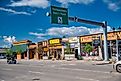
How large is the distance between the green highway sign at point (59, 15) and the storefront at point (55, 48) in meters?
29.4

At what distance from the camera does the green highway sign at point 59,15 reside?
34.4 meters

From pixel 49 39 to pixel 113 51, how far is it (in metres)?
24.3

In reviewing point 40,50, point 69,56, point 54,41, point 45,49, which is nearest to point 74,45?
point 69,56

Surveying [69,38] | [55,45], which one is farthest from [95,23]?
[55,45]

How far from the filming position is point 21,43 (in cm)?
8775

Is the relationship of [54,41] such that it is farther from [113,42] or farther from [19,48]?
[19,48]

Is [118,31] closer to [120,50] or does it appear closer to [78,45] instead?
[120,50]

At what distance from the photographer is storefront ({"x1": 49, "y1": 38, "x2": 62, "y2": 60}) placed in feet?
217

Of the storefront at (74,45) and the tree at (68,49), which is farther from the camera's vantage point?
the tree at (68,49)

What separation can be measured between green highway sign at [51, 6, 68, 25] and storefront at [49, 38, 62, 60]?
29.4 m

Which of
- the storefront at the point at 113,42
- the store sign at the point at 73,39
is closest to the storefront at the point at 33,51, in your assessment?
the store sign at the point at 73,39

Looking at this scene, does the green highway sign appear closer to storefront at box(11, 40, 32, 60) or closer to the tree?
the tree

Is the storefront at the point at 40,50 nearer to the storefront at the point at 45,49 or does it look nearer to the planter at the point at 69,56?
the storefront at the point at 45,49

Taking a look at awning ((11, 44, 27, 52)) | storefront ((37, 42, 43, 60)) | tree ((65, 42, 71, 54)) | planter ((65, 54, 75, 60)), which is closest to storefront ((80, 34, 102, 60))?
planter ((65, 54, 75, 60))
